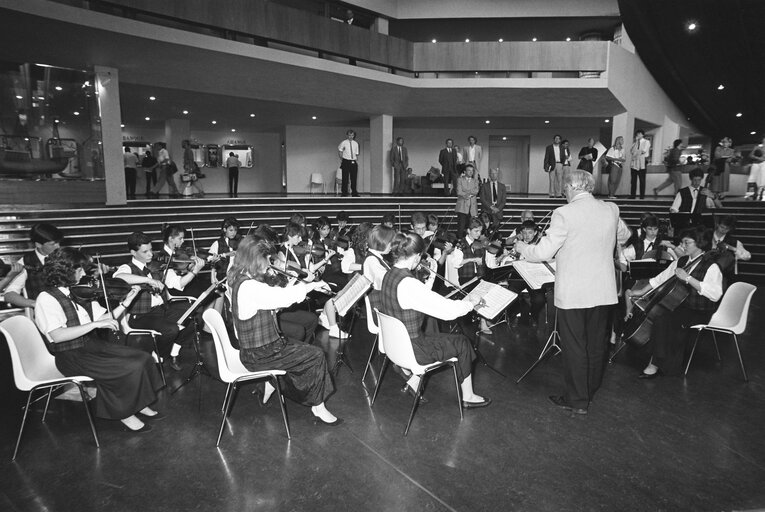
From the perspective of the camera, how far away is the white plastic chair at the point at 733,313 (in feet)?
13.6

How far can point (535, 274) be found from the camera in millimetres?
5121

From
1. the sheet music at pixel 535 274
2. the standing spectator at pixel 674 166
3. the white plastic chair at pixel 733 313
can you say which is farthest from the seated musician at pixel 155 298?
the standing spectator at pixel 674 166

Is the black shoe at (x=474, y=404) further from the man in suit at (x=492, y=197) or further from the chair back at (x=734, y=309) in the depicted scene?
the man in suit at (x=492, y=197)

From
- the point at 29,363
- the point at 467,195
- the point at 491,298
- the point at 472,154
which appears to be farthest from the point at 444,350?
the point at 472,154

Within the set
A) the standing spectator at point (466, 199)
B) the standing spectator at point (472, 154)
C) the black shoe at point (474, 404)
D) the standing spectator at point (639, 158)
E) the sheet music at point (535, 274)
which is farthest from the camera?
the standing spectator at point (472, 154)

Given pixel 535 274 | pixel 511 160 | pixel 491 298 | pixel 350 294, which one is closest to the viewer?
pixel 491 298

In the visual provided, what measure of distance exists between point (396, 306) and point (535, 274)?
89.6 inches

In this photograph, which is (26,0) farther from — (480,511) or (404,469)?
(480,511)

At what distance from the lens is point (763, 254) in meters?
9.17

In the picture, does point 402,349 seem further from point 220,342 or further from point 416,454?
point 220,342

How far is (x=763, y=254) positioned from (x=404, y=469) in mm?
9368

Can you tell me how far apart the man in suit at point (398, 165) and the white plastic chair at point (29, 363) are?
11.8m

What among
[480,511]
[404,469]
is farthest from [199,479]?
[480,511]

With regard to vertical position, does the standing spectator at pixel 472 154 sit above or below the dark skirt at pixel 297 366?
above
